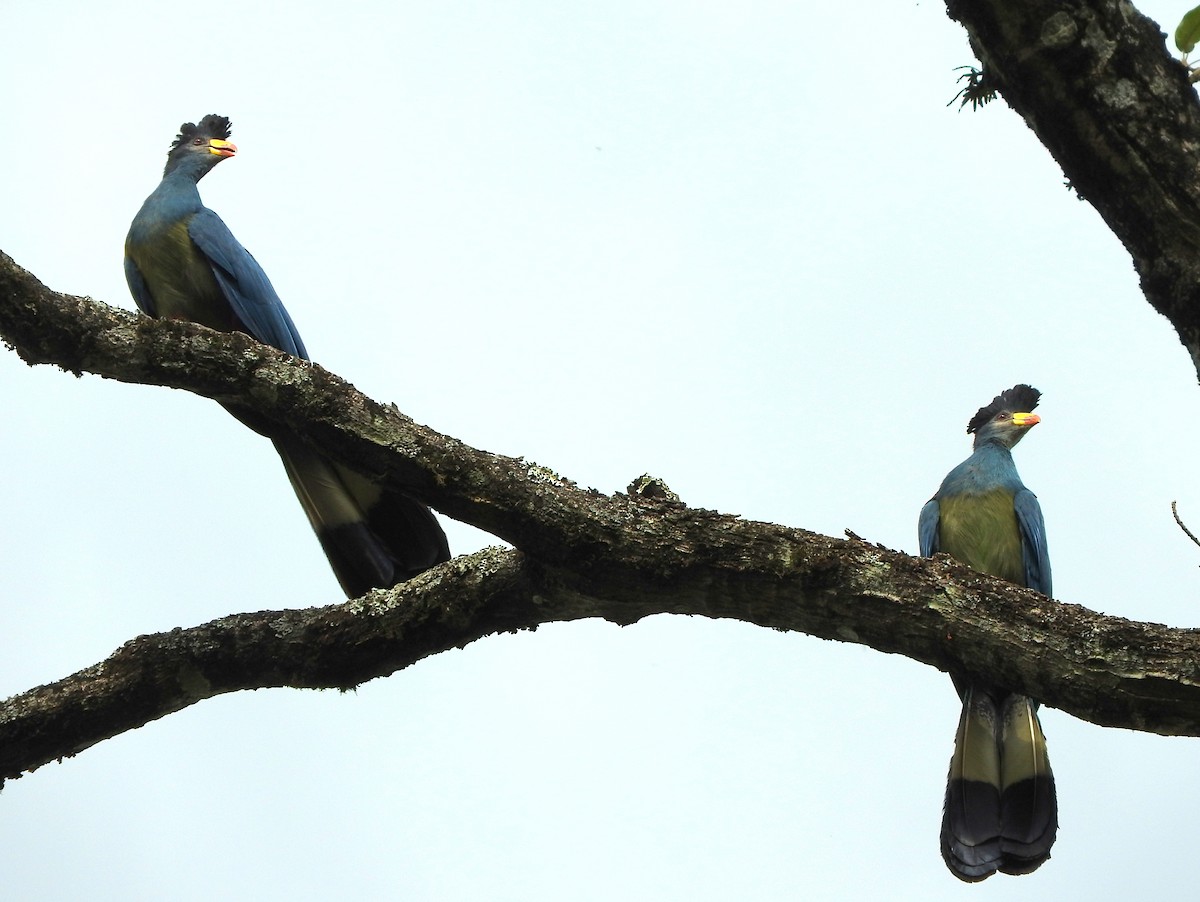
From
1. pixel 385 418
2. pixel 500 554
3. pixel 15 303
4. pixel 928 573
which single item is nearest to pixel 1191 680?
pixel 928 573

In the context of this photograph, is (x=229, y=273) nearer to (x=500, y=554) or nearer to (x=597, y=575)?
(x=500, y=554)

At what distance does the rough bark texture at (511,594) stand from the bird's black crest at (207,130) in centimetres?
432

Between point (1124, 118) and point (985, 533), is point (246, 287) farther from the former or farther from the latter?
point (1124, 118)

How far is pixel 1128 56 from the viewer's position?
2.73 meters

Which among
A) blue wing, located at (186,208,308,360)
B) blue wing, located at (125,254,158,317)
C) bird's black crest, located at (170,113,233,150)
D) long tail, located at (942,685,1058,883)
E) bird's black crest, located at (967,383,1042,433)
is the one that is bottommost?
long tail, located at (942,685,1058,883)

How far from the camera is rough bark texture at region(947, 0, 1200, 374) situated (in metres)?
2.69

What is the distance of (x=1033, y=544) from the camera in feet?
21.4

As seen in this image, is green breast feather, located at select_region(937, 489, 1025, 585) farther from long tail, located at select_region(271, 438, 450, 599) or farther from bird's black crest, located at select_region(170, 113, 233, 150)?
bird's black crest, located at select_region(170, 113, 233, 150)

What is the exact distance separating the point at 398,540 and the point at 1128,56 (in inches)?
124

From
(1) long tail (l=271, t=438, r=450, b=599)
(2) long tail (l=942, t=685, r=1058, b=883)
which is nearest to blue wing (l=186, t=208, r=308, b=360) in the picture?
(1) long tail (l=271, t=438, r=450, b=599)

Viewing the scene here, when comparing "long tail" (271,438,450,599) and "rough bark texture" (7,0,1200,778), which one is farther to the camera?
"long tail" (271,438,450,599)

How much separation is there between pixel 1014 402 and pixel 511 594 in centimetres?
484

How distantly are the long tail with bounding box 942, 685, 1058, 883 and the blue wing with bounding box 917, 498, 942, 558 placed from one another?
1662 mm

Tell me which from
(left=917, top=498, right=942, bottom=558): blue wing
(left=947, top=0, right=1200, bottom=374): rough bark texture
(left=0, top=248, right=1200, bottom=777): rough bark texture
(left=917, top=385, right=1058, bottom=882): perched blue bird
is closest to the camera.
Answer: (left=947, top=0, right=1200, bottom=374): rough bark texture
